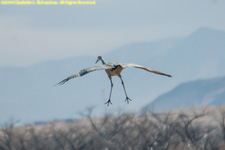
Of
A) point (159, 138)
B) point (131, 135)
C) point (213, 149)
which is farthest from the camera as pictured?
point (131, 135)

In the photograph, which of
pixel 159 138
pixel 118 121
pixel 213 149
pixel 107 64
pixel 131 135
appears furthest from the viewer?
pixel 118 121

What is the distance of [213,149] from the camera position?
6806cm

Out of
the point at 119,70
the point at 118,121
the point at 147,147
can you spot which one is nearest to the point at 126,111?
the point at 118,121

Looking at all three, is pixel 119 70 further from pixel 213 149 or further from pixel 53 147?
pixel 53 147

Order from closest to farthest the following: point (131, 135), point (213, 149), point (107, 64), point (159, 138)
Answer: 1. point (107, 64)
2. point (213, 149)
3. point (159, 138)
4. point (131, 135)

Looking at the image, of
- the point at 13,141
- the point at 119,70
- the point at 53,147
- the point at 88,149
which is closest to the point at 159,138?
the point at 88,149

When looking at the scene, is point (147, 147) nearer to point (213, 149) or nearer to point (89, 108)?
point (213, 149)

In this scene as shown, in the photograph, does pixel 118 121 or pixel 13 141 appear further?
pixel 118 121

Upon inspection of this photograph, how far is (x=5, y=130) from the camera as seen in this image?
81375mm

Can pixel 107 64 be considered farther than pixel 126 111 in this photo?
No

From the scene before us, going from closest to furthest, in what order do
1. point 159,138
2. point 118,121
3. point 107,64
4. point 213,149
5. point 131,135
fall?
point 107,64
point 213,149
point 159,138
point 131,135
point 118,121

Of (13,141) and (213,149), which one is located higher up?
(13,141)

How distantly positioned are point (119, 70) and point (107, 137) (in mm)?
64276

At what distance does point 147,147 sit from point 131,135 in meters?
10.1
